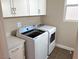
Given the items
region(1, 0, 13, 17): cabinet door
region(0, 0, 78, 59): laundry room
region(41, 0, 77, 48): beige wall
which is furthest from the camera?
region(41, 0, 77, 48): beige wall

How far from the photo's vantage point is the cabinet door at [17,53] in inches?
65.9

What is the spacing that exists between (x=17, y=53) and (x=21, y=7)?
1.03 m

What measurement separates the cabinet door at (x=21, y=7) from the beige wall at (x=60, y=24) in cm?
131

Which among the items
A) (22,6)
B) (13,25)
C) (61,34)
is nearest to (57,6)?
(61,34)

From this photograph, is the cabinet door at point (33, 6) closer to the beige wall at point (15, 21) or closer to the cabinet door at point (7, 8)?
the beige wall at point (15, 21)

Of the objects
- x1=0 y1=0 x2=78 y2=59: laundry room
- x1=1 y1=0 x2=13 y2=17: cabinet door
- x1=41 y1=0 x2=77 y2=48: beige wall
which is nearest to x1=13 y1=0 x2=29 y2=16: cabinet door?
x1=0 y1=0 x2=78 y2=59: laundry room

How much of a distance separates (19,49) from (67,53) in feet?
5.83

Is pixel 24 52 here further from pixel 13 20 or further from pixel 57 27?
pixel 57 27

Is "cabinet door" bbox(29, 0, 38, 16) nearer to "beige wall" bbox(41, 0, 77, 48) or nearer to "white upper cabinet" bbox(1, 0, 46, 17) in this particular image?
"white upper cabinet" bbox(1, 0, 46, 17)

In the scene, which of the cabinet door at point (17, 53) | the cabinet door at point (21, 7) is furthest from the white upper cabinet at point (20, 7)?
the cabinet door at point (17, 53)

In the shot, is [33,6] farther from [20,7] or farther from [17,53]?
[17,53]

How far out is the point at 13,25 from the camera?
7.66ft

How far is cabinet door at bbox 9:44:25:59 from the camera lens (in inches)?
65.9

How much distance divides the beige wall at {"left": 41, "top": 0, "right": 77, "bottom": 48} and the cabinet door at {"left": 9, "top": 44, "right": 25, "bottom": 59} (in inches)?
69.2
